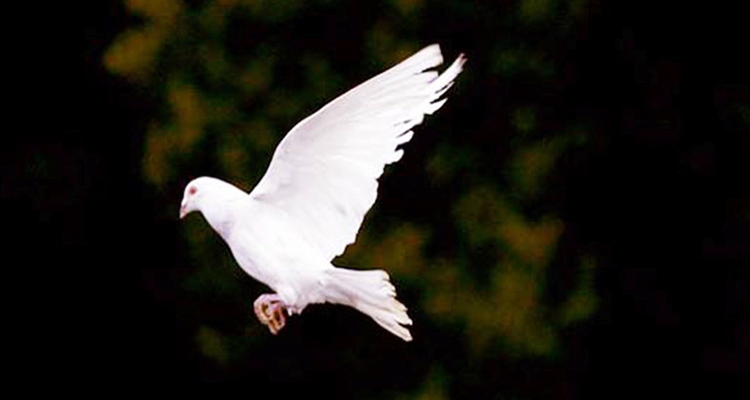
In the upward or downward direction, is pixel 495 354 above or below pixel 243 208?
above

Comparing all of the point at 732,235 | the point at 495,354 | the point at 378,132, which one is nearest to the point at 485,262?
the point at 495,354

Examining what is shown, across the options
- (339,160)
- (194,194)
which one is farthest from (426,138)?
(194,194)

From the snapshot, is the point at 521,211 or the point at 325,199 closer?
the point at 325,199

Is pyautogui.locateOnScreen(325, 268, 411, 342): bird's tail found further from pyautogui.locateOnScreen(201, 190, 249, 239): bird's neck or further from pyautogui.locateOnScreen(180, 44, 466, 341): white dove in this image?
pyautogui.locateOnScreen(201, 190, 249, 239): bird's neck

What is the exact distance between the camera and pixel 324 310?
19.5 feet

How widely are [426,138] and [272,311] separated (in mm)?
3169

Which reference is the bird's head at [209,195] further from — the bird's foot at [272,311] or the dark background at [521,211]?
the dark background at [521,211]

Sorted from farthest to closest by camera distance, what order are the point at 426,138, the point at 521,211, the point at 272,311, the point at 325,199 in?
the point at 521,211 → the point at 426,138 → the point at 325,199 → the point at 272,311

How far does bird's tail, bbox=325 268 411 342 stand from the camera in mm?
2965

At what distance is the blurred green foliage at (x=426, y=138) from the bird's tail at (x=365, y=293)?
9.81ft

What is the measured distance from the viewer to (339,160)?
3.07 meters

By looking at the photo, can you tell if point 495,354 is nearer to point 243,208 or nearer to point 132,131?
point 132,131

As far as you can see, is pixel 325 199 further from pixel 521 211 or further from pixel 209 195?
pixel 521 211

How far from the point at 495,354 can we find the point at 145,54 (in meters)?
1.10
